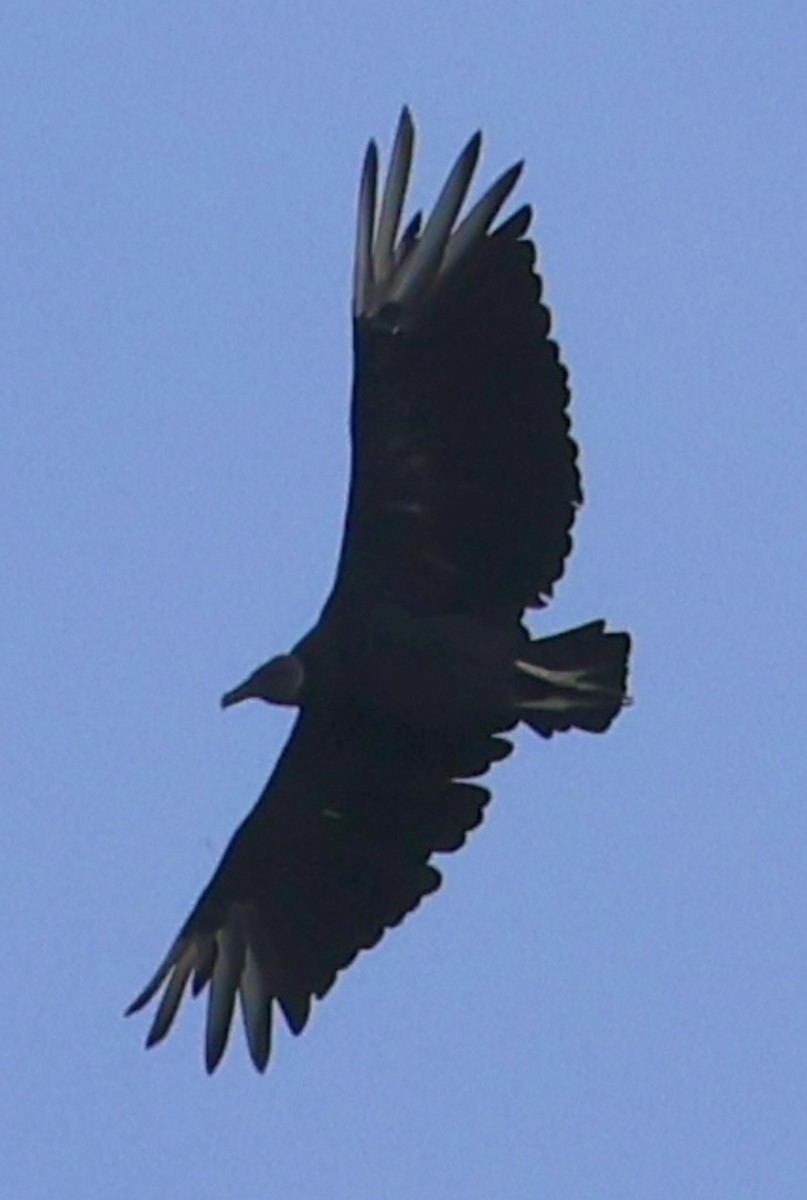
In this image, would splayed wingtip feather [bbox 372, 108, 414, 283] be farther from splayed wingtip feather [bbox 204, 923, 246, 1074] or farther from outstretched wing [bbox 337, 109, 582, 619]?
splayed wingtip feather [bbox 204, 923, 246, 1074]

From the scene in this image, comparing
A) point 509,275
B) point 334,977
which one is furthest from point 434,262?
point 334,977

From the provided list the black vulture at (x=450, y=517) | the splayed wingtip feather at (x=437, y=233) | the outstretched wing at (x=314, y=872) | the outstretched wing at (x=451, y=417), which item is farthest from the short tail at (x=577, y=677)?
the splayed wingtip feather at (x=437, y=233)

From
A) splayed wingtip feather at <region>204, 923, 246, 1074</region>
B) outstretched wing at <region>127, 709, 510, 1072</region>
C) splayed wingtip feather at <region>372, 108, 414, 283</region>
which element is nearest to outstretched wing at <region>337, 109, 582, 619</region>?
splayed wingtip feather at <region>372, 108, 414, 283</region>

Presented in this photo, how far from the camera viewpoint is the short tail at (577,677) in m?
15.0

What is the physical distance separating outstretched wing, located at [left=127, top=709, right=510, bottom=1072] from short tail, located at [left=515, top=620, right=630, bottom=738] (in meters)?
0.48

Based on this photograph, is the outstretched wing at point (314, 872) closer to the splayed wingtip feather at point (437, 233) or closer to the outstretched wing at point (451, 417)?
the outstretched wing at point (451, 417)

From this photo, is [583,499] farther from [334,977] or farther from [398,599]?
[334,977]

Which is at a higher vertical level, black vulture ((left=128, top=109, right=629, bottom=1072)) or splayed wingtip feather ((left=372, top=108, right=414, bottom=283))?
splayed wingtip feather ((left=372, top=108, right=414, bottom=283))

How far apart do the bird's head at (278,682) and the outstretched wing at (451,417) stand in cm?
33

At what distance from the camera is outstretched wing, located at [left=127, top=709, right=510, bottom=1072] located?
15609mm

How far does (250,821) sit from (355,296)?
2041 mm

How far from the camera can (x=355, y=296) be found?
15.2m

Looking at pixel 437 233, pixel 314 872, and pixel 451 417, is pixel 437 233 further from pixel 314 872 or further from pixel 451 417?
pixel 314 872

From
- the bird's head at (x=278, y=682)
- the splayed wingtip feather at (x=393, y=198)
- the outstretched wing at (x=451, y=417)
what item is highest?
the splayed wingtip feather at (x=393, y=198)
